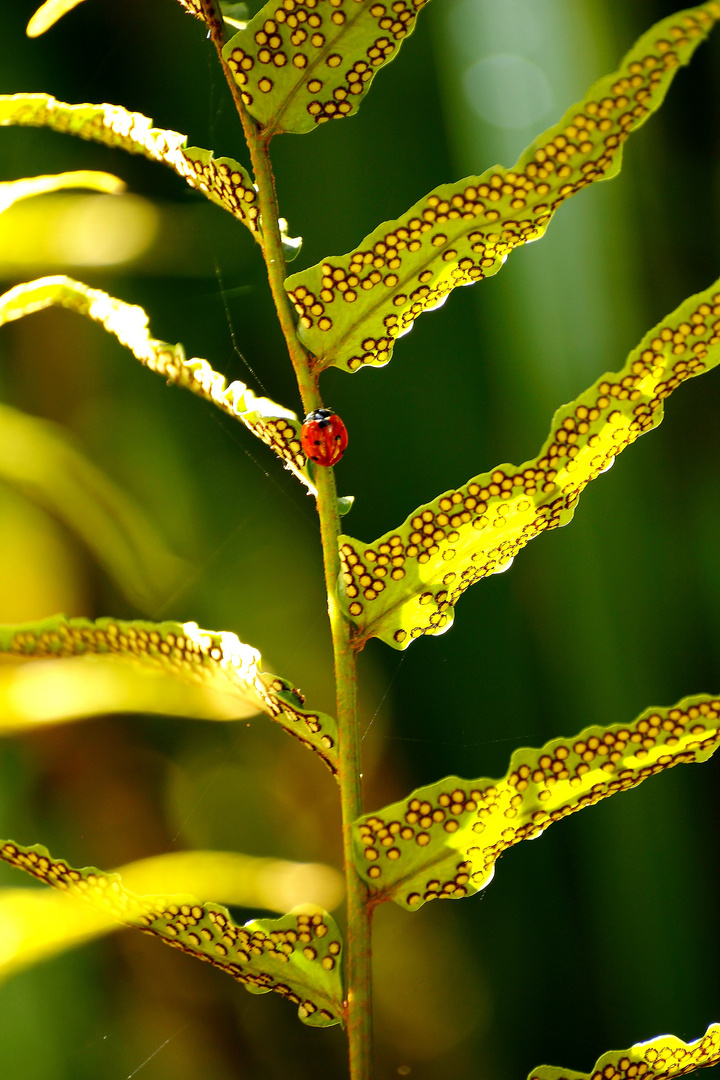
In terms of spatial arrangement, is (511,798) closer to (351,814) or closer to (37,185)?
(351,814)

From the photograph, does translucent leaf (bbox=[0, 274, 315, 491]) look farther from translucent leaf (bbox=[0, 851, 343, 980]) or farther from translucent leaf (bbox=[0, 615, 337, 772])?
translucent leaf (bbox=[0, 851, 343, 980])

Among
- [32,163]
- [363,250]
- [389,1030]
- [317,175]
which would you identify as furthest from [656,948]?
[32,163]

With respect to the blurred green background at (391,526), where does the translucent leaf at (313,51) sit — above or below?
above

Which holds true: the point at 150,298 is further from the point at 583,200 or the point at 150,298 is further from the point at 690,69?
the point at 690,69

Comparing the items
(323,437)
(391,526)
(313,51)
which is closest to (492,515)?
(323,437)

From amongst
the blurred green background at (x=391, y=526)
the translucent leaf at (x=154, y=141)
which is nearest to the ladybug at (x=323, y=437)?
the translucent leaf at (x=154, y=141)

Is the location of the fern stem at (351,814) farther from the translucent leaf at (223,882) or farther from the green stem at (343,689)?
the translucent leaf at (223,882)
